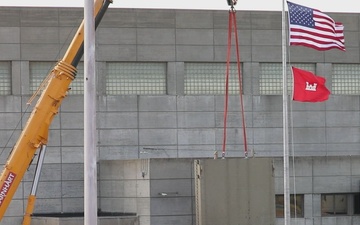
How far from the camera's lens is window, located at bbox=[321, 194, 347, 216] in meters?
33.0

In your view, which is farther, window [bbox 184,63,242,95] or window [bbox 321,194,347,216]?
window [bbox 184,63,242,95]

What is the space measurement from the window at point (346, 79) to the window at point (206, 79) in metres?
4.44

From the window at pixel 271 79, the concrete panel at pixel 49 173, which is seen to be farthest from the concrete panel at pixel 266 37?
the concrete panel at pixel 49 173

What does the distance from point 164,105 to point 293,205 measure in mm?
6614

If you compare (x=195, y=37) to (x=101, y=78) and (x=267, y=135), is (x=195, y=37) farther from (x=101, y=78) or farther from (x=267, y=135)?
(x=267, y=135)

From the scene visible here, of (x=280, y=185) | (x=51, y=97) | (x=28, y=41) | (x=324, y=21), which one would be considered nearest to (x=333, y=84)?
(x=280, y=185)

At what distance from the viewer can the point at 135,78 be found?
34781 millimetres

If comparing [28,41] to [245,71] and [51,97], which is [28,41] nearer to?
[245,71]

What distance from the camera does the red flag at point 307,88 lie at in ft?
92.1

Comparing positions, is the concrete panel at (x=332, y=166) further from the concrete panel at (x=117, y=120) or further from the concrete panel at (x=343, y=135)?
the concrete panel at (x=117, y=120)

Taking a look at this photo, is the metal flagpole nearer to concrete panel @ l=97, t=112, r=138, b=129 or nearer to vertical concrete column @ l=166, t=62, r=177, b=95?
concrete panel @ l=97, t=112, r=138, b=129

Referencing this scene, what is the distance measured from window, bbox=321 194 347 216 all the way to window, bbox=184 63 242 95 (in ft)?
19.3

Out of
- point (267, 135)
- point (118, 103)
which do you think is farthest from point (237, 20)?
point (118, 103)

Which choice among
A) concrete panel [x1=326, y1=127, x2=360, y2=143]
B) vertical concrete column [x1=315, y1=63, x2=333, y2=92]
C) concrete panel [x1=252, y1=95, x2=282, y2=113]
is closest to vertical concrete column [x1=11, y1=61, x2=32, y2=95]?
concrete panel [x1=252, y1=95, x2=282, y2=113]
